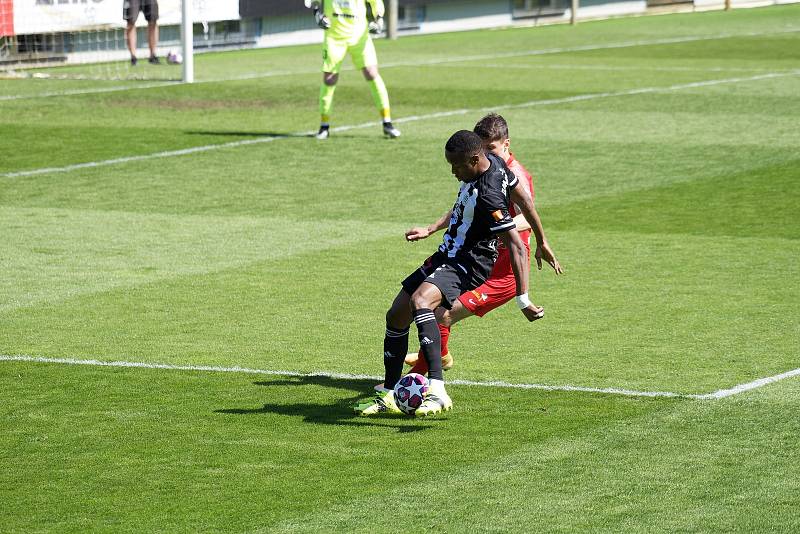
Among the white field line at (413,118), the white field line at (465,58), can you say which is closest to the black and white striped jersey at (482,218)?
the white field line at (413,118)

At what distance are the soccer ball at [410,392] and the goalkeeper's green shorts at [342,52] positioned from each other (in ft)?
40.2

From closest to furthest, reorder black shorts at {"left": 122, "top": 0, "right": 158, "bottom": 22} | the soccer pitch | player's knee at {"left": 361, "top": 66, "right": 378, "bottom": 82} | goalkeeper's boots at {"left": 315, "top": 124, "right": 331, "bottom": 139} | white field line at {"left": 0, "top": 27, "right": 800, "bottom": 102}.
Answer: the soccer pitch → goalkeeper's boots at {"left": 315, "top": 124, "right": 331, "bottom": 139} → player's knee at {"left": 361, "top": 66, "right": 378, "bottom": 82} → white field line at {"left": 0, "top": 27, "right": 800, "bottom": 102} → black shorts at {"left": 122, "top": 0, "right": 158, "bottom": 22}

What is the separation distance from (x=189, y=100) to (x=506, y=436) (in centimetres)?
1763

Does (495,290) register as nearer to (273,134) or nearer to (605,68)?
(273,134)

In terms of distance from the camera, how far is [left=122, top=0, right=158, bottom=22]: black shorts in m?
29.5

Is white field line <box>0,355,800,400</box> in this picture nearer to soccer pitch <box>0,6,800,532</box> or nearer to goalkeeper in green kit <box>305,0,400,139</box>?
soccer pitch <box>0,6,800,532</box>

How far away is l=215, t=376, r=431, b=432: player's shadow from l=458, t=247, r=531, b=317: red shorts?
766mm

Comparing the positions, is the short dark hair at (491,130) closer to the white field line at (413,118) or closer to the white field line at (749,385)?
the white field line at (749,385)

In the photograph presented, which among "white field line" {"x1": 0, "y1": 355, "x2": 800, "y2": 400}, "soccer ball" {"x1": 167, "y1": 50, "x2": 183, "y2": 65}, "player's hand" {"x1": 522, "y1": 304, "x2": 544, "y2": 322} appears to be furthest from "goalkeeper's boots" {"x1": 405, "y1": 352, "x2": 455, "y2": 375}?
"soccer ball" {"x1": 167, "y1": 50, "x2": 183, "y2": 65}

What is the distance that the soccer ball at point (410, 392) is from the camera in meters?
8.14

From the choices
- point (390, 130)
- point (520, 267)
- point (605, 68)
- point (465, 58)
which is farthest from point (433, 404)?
point (465, 58)

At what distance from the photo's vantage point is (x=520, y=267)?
8.11m

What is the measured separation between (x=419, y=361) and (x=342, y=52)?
11992mm

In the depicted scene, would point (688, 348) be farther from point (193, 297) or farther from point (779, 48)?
point (779, 48)
